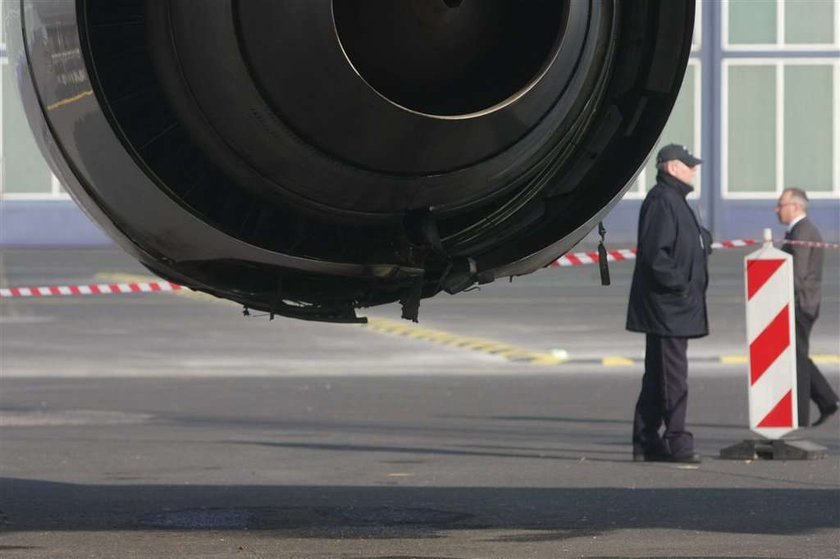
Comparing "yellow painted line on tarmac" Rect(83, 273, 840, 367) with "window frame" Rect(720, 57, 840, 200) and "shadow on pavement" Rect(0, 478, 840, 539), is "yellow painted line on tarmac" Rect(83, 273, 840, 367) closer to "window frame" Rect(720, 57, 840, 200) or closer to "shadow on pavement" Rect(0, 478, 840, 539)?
"shadow on pavement" Rect(0, 478, 840, 539)

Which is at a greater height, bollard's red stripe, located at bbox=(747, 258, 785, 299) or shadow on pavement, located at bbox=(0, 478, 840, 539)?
bollard's red stripe, located at bbox=(747, 258, 785, 299)

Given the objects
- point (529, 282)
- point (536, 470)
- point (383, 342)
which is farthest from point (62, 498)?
point (529, 282)

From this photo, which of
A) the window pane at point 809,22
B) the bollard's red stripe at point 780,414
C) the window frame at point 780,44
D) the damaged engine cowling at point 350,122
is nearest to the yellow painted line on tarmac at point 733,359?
the bollard's red stripe at point 780,414

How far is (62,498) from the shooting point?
34.0ft

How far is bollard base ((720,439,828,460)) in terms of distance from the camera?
40.4 feet

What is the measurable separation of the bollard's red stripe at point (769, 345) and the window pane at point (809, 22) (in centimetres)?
3400

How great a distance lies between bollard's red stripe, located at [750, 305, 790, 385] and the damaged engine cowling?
658 centimetres

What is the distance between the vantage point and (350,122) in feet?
17.3

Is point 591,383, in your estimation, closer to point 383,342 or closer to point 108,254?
point 383,342

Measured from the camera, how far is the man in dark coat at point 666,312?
12.3 metres

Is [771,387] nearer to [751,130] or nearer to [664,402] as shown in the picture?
[664,402]

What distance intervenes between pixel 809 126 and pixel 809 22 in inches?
98.7

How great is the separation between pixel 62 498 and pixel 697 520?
11.1 ft

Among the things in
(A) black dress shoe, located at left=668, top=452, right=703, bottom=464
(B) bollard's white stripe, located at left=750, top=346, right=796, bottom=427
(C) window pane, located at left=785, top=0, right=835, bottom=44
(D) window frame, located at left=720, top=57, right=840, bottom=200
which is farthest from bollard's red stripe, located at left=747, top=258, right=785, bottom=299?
(C) window pane, located at left=785, top=0, right=835, bottom=44
